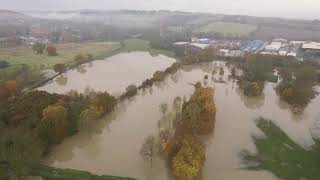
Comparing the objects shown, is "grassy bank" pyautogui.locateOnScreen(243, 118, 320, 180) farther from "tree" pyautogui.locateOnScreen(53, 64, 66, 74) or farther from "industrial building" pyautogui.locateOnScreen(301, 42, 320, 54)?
"industrial building" pyautogui.locateOnScreen(301, 42, 320, 54)

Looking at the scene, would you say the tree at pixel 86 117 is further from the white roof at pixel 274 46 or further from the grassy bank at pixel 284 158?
the white roof at pixel 274 46

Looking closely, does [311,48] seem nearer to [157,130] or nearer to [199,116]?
[199,116]

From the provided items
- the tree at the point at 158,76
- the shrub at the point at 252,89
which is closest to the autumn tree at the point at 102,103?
the tree at the point at 158,76

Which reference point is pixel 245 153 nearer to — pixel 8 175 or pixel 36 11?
pixel 8 175

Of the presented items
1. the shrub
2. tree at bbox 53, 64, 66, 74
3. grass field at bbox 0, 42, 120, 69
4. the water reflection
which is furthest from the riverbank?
the shrub

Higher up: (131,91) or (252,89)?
(252,89)

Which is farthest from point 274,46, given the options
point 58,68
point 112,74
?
point 58,68
